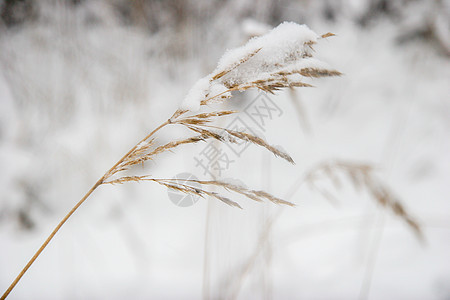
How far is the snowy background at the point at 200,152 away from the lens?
45.5 inches

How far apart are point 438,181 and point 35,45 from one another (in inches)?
126

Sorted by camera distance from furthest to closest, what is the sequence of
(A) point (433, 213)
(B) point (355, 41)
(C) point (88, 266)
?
1. (B) point (355, 41)
2. (A) point (433, 213)
3. (C) point (88, 266)

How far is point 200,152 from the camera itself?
1.00 meters

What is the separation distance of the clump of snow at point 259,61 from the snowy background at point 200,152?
1.14ft

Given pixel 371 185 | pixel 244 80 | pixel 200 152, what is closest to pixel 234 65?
pixel 244 80

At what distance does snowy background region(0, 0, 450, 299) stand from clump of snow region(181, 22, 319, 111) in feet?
1.14

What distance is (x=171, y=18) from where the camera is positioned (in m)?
1.90

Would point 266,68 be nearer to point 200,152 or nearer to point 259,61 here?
point 259,61

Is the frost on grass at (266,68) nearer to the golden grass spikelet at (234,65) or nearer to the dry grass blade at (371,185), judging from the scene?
the golden grass spikelet at (234,65)

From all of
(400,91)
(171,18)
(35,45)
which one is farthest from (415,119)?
(35,45)

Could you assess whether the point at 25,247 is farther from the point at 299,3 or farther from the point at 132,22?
the point at 299,3

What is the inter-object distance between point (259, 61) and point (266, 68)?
0.06ft

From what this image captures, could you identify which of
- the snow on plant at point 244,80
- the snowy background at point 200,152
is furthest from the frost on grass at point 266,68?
the snowy background at point 200,152

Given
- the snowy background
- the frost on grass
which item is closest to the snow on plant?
the frost on grass
